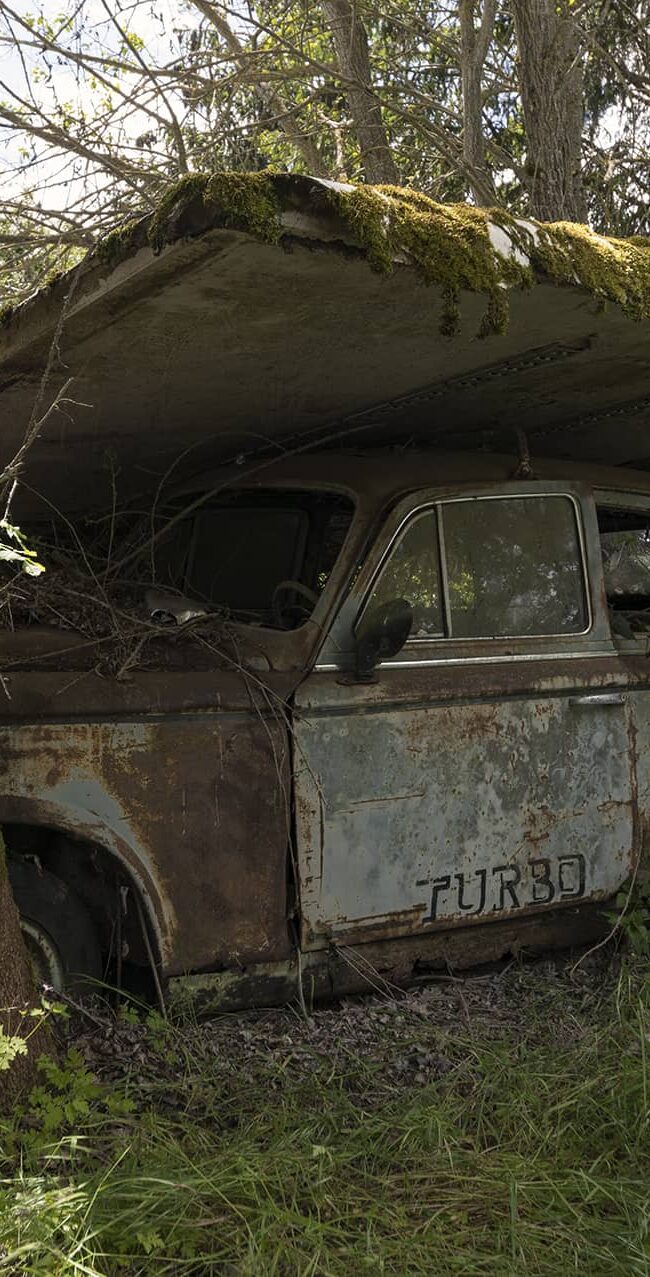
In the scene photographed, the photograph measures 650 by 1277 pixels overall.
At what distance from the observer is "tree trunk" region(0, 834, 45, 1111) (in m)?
2.98

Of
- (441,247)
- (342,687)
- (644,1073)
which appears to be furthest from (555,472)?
(644,1073)

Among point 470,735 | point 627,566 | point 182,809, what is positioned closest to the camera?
point 182,809

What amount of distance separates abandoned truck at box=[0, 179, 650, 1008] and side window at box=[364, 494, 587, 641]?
1cm

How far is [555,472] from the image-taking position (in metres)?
4.73

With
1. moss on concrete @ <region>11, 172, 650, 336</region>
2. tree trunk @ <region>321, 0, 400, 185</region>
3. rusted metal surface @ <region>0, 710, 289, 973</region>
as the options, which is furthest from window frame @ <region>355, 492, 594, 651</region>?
tree trunk @ <region>321, 0, 400, 185</region>

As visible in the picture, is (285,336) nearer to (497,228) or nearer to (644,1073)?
(497,228)

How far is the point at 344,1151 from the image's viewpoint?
300 cm

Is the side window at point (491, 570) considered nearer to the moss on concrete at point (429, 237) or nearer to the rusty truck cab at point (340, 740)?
the rusty truck cab at point (340, 740)

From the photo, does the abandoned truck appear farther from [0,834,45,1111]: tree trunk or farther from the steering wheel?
[0,834,45,1111]: tree trunk

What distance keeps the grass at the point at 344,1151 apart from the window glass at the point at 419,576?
1.29 m

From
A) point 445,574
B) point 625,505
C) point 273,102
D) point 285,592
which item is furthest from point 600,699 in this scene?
point 273,102

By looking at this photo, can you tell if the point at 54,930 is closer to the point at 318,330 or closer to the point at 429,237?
the point at 318,330

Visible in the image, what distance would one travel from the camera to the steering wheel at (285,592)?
4188mm

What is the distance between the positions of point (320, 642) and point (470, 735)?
618 millimetres
